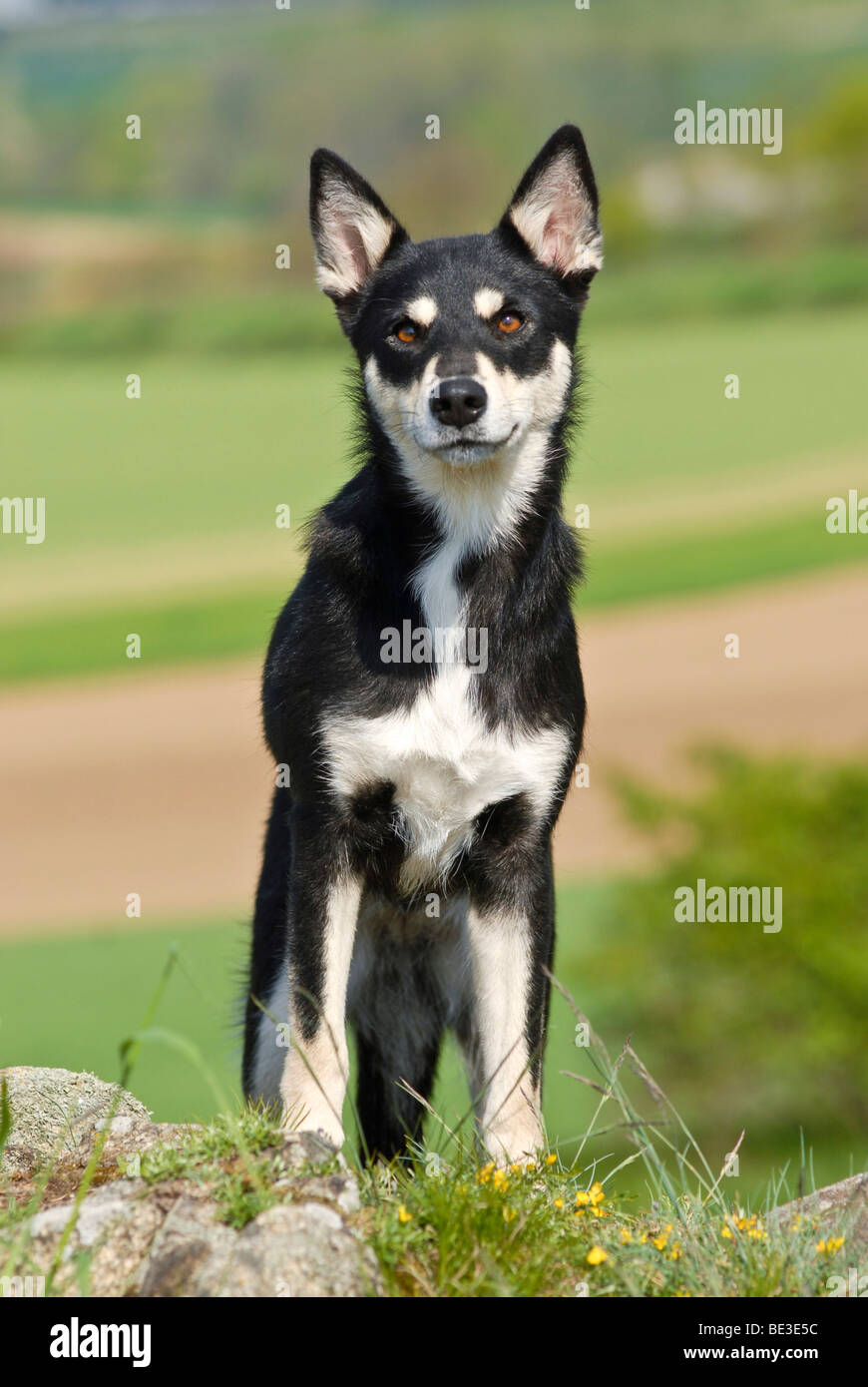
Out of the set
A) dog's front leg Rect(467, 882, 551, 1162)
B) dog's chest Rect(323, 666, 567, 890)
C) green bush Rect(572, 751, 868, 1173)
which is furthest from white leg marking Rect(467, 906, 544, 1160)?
green bush Rect(572, 751, 868, 1173)

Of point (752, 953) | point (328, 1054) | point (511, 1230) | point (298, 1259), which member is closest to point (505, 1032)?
point (328, 1054)

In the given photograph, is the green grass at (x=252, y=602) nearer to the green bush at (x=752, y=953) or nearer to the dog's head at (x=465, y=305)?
the green bush at (x=752, y=953)

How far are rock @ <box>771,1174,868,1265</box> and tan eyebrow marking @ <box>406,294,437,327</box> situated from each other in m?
2.58

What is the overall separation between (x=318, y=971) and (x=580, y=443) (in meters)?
1.86

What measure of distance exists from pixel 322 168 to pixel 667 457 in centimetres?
2963

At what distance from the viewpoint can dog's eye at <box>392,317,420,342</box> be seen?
14.4ft

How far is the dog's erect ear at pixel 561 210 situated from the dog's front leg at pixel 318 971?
1.86 m

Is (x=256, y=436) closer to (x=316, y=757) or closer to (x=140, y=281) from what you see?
(x=140, y=281)

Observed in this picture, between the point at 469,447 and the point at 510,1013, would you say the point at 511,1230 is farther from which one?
the point at 469,447

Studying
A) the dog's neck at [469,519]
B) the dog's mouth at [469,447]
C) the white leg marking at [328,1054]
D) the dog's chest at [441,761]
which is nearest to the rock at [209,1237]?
the white leg marking at [328,1054]

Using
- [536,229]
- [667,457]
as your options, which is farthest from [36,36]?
[536,229]

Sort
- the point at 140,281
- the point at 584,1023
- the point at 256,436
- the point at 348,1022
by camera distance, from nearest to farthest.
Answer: the point at 584,1023 < the point at 348,1022 < the point at 256,436 < the point at 140,281

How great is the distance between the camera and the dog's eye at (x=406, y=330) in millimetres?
4402
